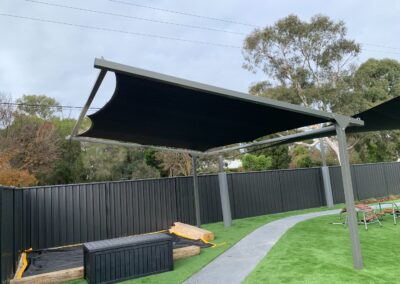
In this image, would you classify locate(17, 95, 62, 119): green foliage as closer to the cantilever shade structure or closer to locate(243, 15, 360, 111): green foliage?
the cantilever shade structure

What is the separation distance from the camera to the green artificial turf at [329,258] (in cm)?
399

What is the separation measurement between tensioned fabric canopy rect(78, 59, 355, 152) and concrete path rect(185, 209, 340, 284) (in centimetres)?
231

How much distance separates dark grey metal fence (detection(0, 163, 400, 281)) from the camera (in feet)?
Result: 19.6

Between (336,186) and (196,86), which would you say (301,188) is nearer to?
(336,186)

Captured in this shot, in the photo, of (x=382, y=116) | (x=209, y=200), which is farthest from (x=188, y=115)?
(x=209, y=200)

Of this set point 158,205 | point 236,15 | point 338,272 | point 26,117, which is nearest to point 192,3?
point 236,15

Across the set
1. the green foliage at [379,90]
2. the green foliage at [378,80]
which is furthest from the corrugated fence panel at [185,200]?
the green foliage at [379,90]

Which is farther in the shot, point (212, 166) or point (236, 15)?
point (212, 166)

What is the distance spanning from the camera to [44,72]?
53.9 ft

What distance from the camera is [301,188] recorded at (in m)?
11.8

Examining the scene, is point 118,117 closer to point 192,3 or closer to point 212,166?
point 192,3

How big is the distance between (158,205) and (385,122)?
605cm

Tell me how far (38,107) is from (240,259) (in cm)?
2106

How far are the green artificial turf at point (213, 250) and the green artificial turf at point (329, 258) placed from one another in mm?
988
